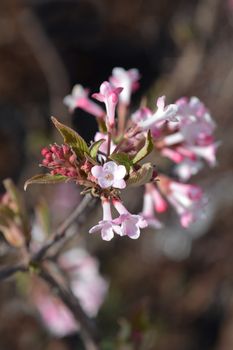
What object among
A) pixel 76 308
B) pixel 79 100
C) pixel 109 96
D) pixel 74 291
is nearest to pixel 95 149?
pixel 109 96

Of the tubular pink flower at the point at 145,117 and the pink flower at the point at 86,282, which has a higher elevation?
the pink flower at the point at 86,282

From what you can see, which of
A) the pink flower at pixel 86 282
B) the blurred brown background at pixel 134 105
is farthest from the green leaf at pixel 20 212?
the blurred brown background at pixel 134 105

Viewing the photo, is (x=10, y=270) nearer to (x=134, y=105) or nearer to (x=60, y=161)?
(x=60, y=161)

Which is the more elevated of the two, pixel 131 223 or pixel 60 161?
pixel 60 161

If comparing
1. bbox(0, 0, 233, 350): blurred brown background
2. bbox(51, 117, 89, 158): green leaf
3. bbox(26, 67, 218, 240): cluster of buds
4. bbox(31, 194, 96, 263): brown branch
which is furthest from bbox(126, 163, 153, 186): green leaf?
bbox(0, 0, 233, 350): blurred brown background

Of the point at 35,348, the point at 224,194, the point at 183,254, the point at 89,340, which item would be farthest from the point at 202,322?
the point at 89,340

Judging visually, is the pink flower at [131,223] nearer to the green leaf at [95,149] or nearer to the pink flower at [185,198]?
the green leaf at [95,149]

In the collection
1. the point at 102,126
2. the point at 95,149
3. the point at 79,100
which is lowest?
the point at 95,149
